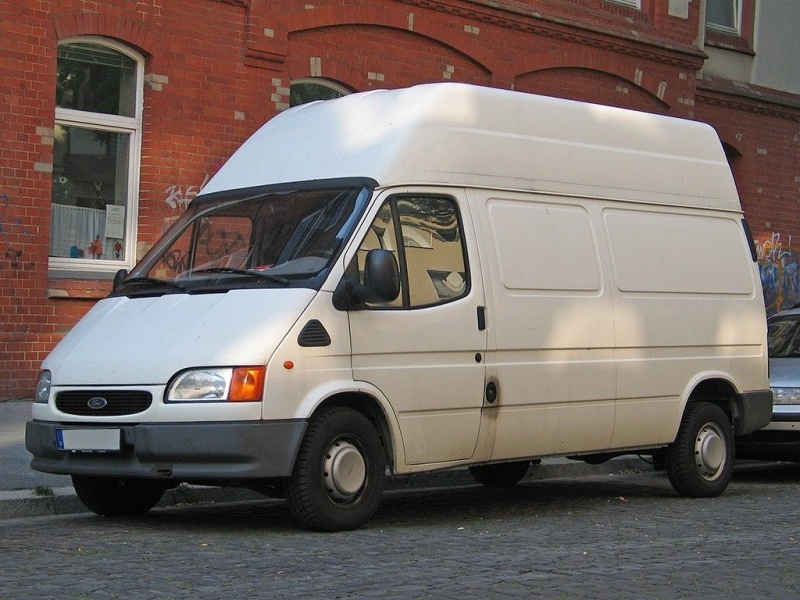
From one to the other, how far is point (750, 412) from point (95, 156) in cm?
793

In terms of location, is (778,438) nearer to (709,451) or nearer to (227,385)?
(709,451)

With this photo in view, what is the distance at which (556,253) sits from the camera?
368 inches

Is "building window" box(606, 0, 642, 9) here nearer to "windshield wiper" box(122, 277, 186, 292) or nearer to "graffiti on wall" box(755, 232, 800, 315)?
"graffiti on wall" box(755, 232, 800, 315)

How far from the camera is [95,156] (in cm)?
1538

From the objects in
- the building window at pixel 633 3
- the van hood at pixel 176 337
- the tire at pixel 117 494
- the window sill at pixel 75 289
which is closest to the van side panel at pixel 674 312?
the van hood at pixel 176 337

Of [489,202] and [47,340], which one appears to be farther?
[47,340]

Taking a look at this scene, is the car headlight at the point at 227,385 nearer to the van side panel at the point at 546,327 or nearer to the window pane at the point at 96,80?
the van side panel at the point at 546,327

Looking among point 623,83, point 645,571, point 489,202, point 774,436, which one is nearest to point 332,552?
point 645,571

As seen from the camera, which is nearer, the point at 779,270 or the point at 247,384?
the point at 247,384

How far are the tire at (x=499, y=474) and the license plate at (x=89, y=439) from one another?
148 inches

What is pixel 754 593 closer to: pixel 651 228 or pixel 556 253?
pixel 556 253

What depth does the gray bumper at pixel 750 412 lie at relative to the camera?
422 inches

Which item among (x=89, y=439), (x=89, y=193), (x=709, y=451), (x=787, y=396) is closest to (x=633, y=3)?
(x=89, y=193)

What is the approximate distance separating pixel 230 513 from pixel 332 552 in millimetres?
2017
